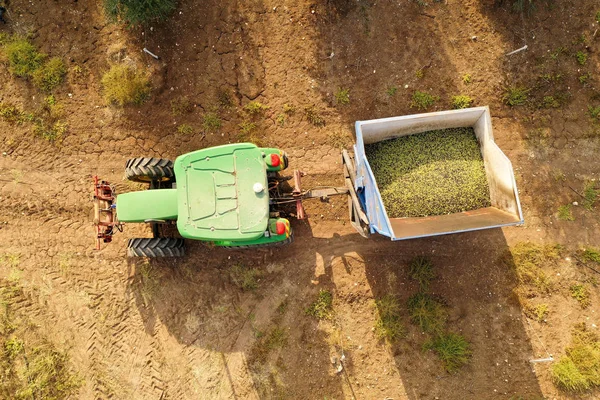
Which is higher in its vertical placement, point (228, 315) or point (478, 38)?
point (478, 38)

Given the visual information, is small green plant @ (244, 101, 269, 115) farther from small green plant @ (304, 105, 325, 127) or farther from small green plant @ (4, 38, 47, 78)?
small green plant @ (4, 38, 47, 78)

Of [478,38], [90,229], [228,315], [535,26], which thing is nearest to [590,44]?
[535,26]

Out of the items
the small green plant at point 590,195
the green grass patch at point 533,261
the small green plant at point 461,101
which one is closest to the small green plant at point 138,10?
the small green plant at point 461,101

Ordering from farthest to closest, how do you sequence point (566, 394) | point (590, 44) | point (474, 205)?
point (590, 44)
point (566, 394)
point (474, 205)

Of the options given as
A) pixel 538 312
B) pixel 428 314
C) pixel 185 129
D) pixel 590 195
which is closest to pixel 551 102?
pixel 590 195

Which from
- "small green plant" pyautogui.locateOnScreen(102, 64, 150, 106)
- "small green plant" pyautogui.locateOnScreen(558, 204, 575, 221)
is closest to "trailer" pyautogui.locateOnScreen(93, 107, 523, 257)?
"small green plant" pyautogui.locateOnScreen(102, 64, 150, 106)

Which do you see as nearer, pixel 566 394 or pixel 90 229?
pixel 566 394

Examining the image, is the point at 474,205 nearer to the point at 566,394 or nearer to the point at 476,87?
the point at 476,87
